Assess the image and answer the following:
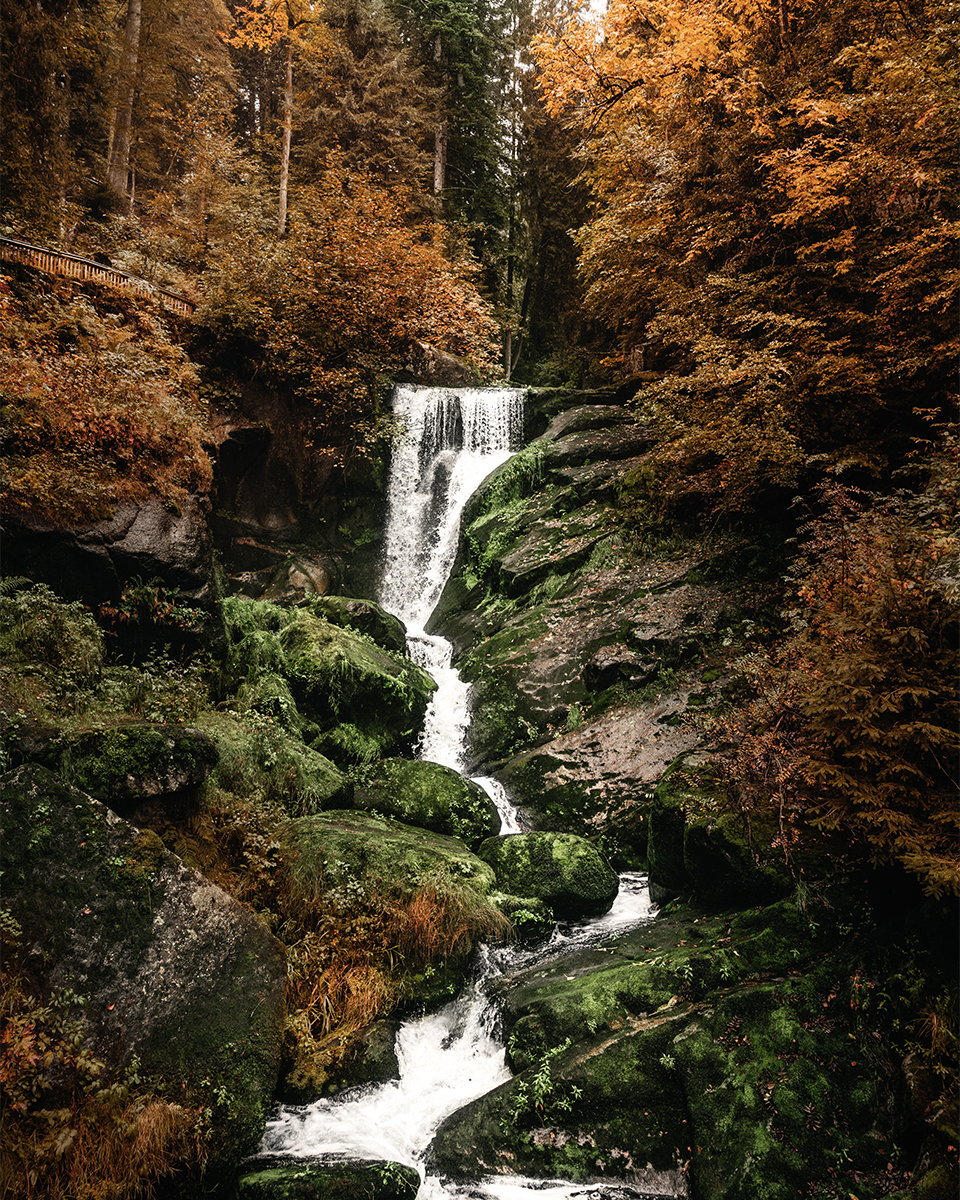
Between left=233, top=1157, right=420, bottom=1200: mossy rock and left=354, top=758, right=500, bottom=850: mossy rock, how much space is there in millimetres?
3591

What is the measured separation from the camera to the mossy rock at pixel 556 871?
22.4 ft

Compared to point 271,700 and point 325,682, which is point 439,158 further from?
point 271,700

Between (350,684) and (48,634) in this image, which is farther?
(350,684)

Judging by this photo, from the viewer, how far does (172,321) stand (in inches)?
491

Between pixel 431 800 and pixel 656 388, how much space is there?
22.4 feet

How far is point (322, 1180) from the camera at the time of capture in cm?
405

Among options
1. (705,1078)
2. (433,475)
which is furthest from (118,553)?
(433,475)

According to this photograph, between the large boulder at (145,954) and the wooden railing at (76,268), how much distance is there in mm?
8765

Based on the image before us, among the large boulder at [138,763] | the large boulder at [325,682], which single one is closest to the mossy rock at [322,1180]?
the large boulder at [138,763]

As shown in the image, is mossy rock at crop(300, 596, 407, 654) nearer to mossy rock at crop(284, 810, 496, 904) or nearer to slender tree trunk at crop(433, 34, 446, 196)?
mossy rock at crop(284, 810, 496, 904)

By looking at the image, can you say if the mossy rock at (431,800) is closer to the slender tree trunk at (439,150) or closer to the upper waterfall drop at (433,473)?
the upper waterfall drop at (433,473)

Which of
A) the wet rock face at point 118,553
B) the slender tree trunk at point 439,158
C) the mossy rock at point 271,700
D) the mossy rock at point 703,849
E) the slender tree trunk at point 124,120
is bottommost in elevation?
the mossy rock at point 703,849

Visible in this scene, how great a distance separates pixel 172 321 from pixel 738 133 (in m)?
A: 10.6

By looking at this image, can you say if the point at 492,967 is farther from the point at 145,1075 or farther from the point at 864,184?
the point at 864,184
